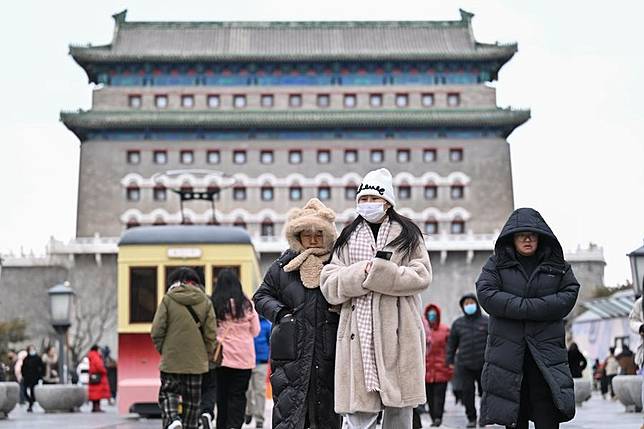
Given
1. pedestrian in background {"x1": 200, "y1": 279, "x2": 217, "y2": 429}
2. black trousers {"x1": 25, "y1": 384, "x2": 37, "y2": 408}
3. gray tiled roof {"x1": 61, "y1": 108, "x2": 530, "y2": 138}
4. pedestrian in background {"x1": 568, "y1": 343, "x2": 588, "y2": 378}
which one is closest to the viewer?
pedestrian in background {"x1": 568, "y1": 343, "x2": 588, "y2": 378}

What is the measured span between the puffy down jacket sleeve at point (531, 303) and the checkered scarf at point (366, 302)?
623 millimetres

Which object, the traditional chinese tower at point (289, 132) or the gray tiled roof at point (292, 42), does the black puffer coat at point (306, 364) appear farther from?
the gray tiled roof at point (292, 42)

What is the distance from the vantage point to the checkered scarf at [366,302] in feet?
19.3

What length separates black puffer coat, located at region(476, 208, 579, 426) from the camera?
615cm

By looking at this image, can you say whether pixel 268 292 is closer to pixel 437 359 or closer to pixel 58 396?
pixel 437 359

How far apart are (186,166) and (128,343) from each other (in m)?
43.3

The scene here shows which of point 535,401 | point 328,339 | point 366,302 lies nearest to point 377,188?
point 366,302

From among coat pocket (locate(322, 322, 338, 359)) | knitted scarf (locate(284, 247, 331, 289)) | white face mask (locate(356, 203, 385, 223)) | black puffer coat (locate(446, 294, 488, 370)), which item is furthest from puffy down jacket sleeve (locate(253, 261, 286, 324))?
black puffer coat (locate(446, 294, 488, 370))

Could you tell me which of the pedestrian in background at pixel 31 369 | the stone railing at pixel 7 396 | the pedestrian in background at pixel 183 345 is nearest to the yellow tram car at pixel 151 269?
the stone railing at pixel 7 396

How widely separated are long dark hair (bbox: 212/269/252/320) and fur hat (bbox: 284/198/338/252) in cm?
307

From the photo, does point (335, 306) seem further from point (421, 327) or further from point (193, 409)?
point (193, 409)

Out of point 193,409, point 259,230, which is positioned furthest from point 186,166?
point 193,409

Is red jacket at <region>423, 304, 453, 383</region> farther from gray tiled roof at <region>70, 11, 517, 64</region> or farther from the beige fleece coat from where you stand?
gray tiled roof at <region>70, 11, 517, 64</region>

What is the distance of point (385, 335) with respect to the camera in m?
5.94
